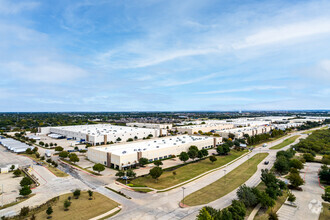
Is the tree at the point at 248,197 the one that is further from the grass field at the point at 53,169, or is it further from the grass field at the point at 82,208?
the grass field at the point at 53,169

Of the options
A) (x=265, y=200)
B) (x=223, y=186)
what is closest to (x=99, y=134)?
(x=223, y=186)

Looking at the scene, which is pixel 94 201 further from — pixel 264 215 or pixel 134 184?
pixel 264 215

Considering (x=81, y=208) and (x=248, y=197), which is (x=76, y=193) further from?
(x=248, y=197)

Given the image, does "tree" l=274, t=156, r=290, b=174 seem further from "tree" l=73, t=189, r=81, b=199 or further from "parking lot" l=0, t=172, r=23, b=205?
"parking lot" l=0, t=172, r=23, b=205

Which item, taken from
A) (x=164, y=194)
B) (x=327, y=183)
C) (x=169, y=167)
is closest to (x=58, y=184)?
(x=164, y=194)

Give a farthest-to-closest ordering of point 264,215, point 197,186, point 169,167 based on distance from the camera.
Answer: point 169,167, point 197,186, point 264,215

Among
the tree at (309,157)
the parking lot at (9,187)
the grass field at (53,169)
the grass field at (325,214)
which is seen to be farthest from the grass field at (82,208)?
the tree at (309,157)

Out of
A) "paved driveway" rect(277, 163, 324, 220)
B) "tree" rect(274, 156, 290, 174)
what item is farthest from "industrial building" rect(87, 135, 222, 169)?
"paved driveway" rect(277, 163, 324, 220)
